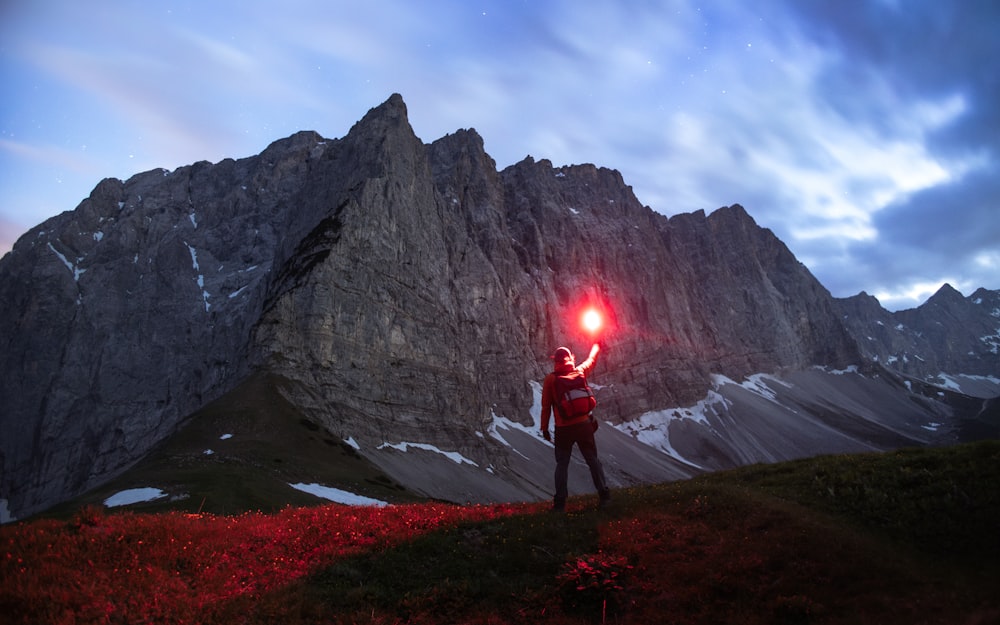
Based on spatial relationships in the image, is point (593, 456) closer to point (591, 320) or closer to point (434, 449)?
point (591, 320)

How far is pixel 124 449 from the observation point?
112375 millimetres

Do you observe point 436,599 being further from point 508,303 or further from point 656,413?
point 656,413

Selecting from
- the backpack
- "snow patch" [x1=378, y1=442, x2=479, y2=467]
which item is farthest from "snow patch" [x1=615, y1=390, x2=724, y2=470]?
the backpack

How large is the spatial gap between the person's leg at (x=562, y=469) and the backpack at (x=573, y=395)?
2.17ft

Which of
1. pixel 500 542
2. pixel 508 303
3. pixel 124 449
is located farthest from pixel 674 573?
pixel 508 303

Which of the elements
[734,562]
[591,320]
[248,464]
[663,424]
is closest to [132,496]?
[248,464]

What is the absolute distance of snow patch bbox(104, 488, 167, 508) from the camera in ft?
111

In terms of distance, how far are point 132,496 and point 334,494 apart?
16.3 metres

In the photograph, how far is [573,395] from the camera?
1579 centimetres

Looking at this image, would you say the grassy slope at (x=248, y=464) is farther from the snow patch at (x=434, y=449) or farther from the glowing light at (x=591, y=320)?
the glowing light at (x=591, y=320)

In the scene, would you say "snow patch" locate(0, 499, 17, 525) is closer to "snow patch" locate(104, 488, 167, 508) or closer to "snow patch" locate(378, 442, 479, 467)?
"snow patch" locate(378, 442, 479, 467)

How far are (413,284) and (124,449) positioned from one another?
6340 centimetres

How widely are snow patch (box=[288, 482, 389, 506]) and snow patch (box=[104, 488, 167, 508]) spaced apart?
38.4 ft

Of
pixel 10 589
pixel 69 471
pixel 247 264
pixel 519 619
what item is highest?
pixel 247 264
